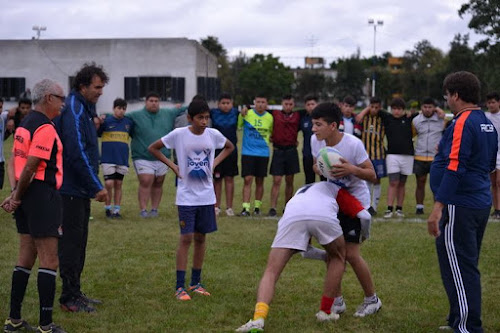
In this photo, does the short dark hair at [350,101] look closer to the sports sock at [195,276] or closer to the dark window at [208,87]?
the sports sock at [195,276]

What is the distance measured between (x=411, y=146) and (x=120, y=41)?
33458 millimetres

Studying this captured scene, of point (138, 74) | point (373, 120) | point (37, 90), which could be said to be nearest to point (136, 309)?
point (37, 90)

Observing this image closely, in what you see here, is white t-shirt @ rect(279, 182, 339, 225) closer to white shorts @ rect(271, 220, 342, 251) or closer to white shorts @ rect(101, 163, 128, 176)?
white shorts @ rect(271, 220, 342, 251)

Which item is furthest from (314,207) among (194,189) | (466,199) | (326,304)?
(194,189)

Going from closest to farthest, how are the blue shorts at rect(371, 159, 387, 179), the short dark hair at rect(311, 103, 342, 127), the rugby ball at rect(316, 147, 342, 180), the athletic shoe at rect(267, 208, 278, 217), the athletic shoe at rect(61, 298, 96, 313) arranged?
the rugby ball at rect(316, 147, 342, 180) → the short dark hair at rect(311, 103, 342, 127) → the athletic shoe at rect(61, 298, 96, 313) → the athletic shoe at rect(267, 208, 278, 217) → the blue shorts at rect(371, 159, 387, 179)

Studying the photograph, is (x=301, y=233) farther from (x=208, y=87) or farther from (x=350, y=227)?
(x=208, y=87)

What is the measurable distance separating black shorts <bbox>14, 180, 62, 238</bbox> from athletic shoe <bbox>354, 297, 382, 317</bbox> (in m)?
2.77

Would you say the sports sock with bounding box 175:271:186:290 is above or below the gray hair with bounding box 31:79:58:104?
below

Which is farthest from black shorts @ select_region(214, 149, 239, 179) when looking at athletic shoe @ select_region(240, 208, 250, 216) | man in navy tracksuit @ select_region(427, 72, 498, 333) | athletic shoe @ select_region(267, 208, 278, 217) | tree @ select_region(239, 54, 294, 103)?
tree @ select_region(239, 54, 294, 103)

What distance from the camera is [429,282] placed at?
798 cm

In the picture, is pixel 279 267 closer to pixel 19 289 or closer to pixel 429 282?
pixel 19 289

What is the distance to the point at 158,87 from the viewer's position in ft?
143

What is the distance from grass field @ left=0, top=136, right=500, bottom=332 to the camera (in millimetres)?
6414

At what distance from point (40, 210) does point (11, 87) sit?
134 ft
